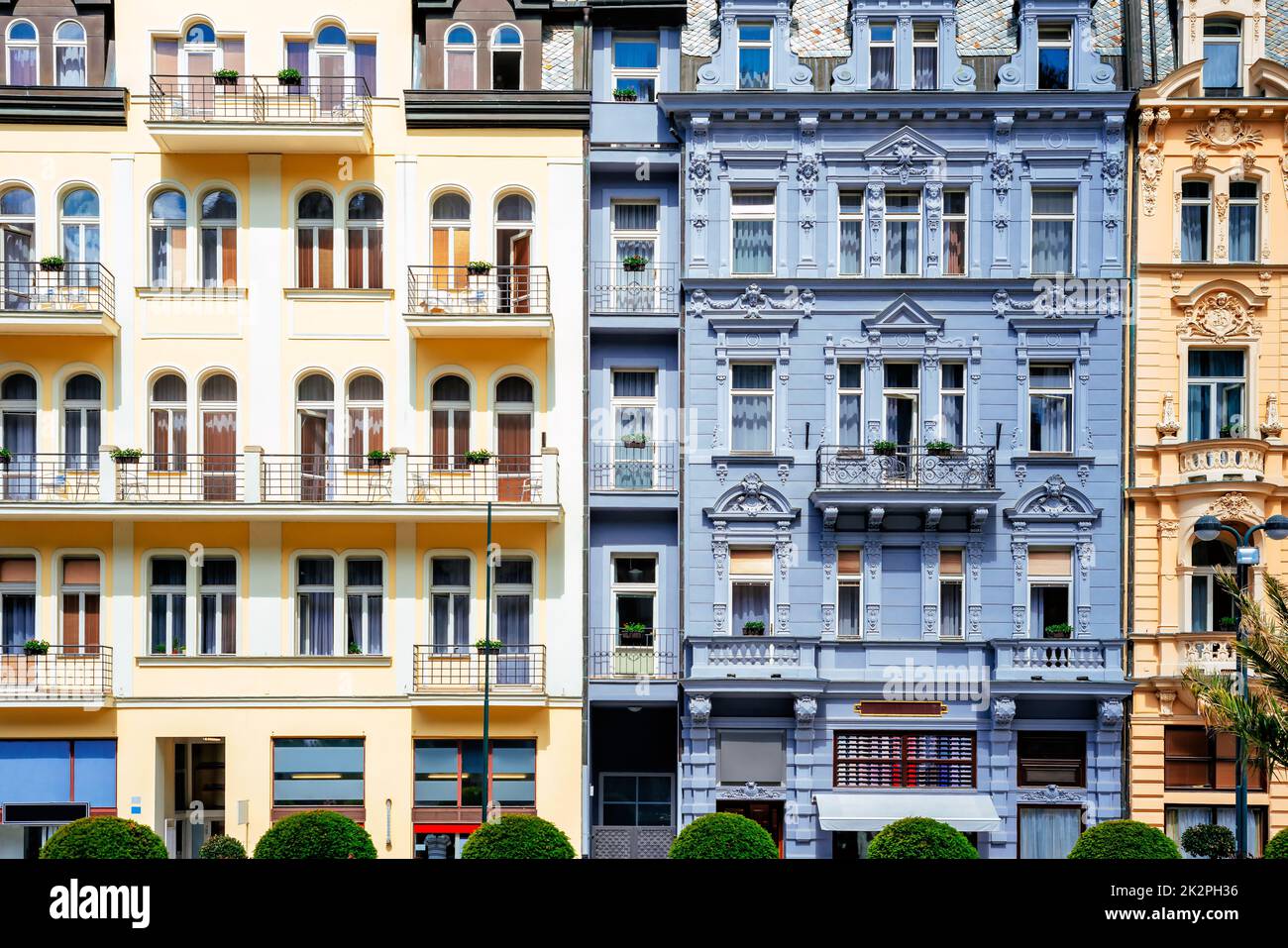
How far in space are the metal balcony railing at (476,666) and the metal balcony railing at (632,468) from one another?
2.96 metres

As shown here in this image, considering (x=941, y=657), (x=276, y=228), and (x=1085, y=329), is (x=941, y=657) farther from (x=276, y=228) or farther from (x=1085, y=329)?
(x=276, y=228)

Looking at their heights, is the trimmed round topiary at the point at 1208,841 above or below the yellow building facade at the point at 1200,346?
below

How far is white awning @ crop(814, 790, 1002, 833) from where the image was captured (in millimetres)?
19172

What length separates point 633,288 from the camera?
20.5 metres

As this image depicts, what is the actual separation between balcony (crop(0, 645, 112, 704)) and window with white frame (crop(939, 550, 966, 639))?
1368 centimetres

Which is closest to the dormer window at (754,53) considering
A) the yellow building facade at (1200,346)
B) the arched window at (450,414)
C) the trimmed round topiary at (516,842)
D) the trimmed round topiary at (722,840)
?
the yellow building facade at (1200,346)

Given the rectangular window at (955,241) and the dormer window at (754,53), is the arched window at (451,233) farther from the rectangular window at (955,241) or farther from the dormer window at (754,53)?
the rectangular window at (955,241)

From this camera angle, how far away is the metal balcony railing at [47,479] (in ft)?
66.0

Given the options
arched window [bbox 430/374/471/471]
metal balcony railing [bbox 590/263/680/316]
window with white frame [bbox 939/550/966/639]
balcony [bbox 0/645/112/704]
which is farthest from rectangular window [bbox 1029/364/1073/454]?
balcony [bbox 0/645/112/704]

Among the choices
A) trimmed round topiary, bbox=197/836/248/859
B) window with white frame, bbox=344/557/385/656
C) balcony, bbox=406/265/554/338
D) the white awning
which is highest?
balcony, bbox=406/265/554/338

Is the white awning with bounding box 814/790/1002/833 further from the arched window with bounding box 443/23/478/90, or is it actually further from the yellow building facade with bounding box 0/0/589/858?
the arched window with bounding box 443/23/478/90
